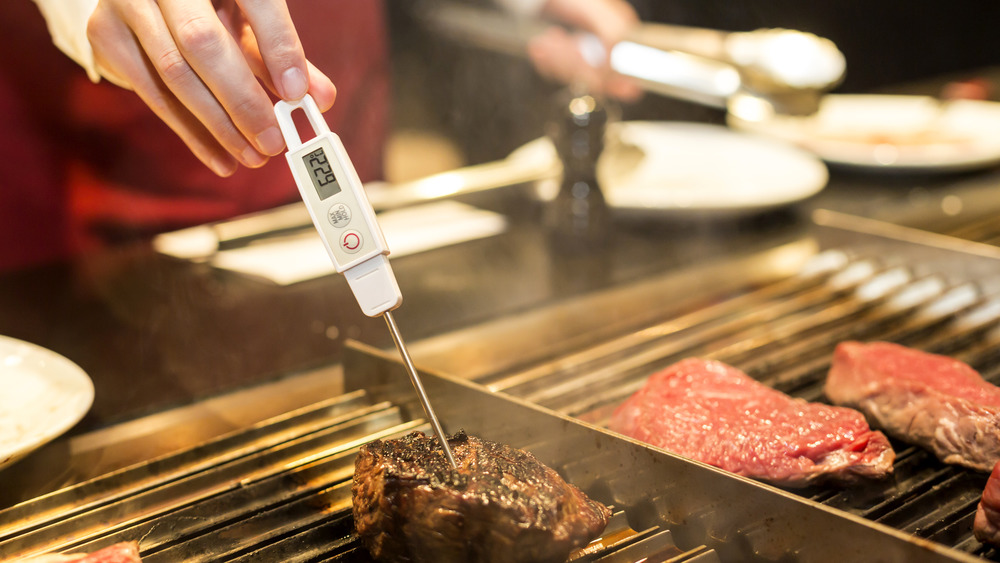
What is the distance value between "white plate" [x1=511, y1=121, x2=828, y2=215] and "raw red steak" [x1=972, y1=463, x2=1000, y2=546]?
1.48m

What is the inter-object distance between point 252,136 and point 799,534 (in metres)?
1.11

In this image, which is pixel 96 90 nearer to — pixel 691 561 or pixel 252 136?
pixel 252 136

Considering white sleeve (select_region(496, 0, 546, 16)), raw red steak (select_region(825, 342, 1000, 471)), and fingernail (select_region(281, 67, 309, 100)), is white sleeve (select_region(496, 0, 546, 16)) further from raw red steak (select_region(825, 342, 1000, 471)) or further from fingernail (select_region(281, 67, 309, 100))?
fingernail (select_region(281, 67, 309, 100))

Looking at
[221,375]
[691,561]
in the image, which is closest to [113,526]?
→ [221,375]

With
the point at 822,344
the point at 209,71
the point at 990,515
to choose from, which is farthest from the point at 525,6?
the point at 990,515

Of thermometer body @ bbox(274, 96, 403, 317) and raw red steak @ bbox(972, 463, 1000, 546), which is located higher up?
thermometer body @ bbox(274, 96, 403, 317)

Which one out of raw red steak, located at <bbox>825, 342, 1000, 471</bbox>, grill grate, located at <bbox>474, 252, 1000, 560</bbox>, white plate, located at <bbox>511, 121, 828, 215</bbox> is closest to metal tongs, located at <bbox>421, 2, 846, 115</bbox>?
white plate, located at <bbox>511, 121, 828, 215</bbox>

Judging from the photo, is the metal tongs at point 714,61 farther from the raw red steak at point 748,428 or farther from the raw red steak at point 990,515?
the raw red steak at point 990,515

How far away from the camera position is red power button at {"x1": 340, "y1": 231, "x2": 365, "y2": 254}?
1.26m

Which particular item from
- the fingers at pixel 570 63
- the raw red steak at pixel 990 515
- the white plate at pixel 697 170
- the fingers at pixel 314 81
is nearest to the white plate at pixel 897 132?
the white plate at pixel 697 170

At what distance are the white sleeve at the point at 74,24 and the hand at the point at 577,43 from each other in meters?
1.69

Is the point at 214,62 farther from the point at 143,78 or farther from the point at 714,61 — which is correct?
the point at 714,61

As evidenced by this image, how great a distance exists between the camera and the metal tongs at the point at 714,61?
2721 millimetres

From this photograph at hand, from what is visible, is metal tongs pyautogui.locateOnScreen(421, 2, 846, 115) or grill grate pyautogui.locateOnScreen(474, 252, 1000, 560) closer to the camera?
grill grate pyautogui.locateOnScreen(474, 252, 1000, 560)
